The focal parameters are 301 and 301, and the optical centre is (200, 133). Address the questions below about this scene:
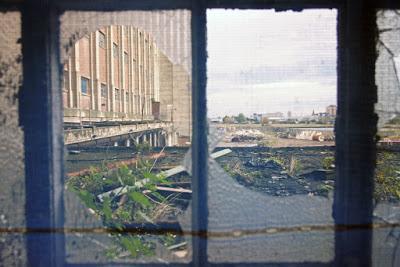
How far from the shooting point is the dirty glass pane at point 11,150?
940 millimetres

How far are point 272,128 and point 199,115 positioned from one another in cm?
23

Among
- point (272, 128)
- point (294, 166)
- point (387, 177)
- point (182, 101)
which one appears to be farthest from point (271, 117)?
point (387, 177)

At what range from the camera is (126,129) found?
3.12 feet

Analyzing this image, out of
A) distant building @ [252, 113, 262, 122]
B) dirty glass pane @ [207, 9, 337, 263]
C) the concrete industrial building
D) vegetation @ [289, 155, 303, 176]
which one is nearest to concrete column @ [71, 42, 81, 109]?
the concrete industrial building

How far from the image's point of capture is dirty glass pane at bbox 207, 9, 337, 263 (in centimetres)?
94

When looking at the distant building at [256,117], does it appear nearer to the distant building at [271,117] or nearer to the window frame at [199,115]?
the distant building at [271,117]

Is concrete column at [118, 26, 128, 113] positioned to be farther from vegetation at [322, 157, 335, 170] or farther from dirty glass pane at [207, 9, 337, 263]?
vegetation at [322, 157, 335, 170]

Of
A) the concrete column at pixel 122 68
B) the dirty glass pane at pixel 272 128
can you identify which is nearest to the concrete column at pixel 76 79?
the concrete column at pixel 122 68

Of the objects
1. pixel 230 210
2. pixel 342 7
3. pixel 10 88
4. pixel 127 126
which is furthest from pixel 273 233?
pixel 10 88

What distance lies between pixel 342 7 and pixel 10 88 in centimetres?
106

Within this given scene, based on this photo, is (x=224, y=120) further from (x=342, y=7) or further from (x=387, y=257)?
(x=387, y=257)

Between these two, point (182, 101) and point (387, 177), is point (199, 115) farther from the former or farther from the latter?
point (387, 177)

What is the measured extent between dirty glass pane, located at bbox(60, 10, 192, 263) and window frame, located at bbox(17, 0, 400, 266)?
1.1 inches

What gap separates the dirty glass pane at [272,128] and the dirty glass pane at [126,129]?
10 centimetres
